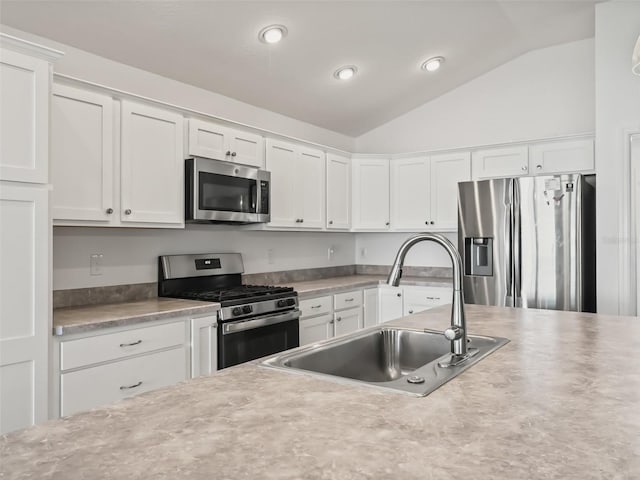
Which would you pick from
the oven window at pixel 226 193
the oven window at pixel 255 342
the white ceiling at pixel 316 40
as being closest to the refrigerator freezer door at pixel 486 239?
the white ceiling at pixel 316 40

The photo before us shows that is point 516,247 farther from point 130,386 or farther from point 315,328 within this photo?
point 130,386

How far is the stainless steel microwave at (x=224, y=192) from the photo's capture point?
318cm

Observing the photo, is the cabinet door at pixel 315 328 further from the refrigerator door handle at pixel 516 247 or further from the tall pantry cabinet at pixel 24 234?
the tall pantry cabinet at pixel 24 234

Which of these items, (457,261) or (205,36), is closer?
(457,261)

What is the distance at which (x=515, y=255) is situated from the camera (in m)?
3.80

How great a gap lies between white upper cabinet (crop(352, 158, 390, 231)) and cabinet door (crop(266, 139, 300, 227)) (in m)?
0.92

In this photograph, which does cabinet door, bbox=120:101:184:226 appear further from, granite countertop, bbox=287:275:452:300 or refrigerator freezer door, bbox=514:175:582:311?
refrigerator freezer door, bbox=514:175:582:311

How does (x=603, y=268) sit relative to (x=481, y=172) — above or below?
below

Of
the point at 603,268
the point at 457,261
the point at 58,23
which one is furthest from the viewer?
the point at 603,268

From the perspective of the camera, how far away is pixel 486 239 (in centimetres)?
397

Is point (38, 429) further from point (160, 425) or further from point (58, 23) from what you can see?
point (58, 23)

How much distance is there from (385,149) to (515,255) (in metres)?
2.04

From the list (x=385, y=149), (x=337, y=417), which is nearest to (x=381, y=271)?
(x=385, y=149)

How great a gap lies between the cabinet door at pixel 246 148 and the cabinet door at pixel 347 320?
142 cm
